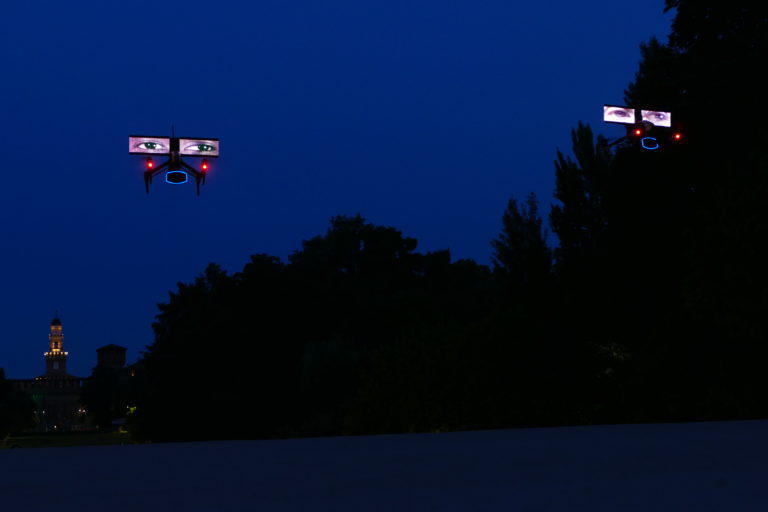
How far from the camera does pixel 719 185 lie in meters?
19.0

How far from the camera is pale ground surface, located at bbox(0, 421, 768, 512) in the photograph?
5.21 meters

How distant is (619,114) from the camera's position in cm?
1756

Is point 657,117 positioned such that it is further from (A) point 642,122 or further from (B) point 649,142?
(B) point 649,142

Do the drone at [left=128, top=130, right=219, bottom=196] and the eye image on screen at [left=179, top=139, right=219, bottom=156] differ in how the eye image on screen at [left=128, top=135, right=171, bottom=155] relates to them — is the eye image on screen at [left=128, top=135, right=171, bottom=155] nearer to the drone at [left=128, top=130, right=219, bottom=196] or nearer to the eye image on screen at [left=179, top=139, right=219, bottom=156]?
the drone at [left=128, top=130, right=219, bottom=196]

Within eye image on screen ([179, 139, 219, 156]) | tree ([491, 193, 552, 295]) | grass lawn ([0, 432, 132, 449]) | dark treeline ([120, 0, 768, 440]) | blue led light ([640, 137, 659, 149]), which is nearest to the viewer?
eye image on screen ([179, 139, 219, 156])

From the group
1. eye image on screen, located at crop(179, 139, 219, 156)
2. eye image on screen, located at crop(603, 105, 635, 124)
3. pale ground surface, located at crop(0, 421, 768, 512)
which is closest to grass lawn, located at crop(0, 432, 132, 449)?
eye image on screen, located at crop(179, 139, 219, 156)

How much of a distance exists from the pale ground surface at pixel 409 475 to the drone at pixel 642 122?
857 centimetres

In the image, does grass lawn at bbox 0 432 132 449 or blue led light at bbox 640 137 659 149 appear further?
grass lawn at bbox 0 432 132 449

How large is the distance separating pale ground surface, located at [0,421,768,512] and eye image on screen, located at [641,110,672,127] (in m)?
8.82

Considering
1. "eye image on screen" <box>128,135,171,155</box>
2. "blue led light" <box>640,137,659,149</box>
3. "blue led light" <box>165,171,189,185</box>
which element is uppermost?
Answer: "eye image on screen" <box>128,135,171,155</box>

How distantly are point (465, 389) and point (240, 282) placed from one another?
29618 mm

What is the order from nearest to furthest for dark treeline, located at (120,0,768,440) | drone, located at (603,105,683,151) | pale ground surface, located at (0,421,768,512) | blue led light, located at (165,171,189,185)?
pale ground surface, located at (0,421,768,512) < blue led light, located at (165,171,189,185) < drone, located at (603,105,683,151) < dark treeline, located at (120,0,768,440)

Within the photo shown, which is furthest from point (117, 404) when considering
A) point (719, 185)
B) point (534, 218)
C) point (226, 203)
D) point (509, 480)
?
point (509, 480)

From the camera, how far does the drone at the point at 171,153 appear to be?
1658 centimetres
